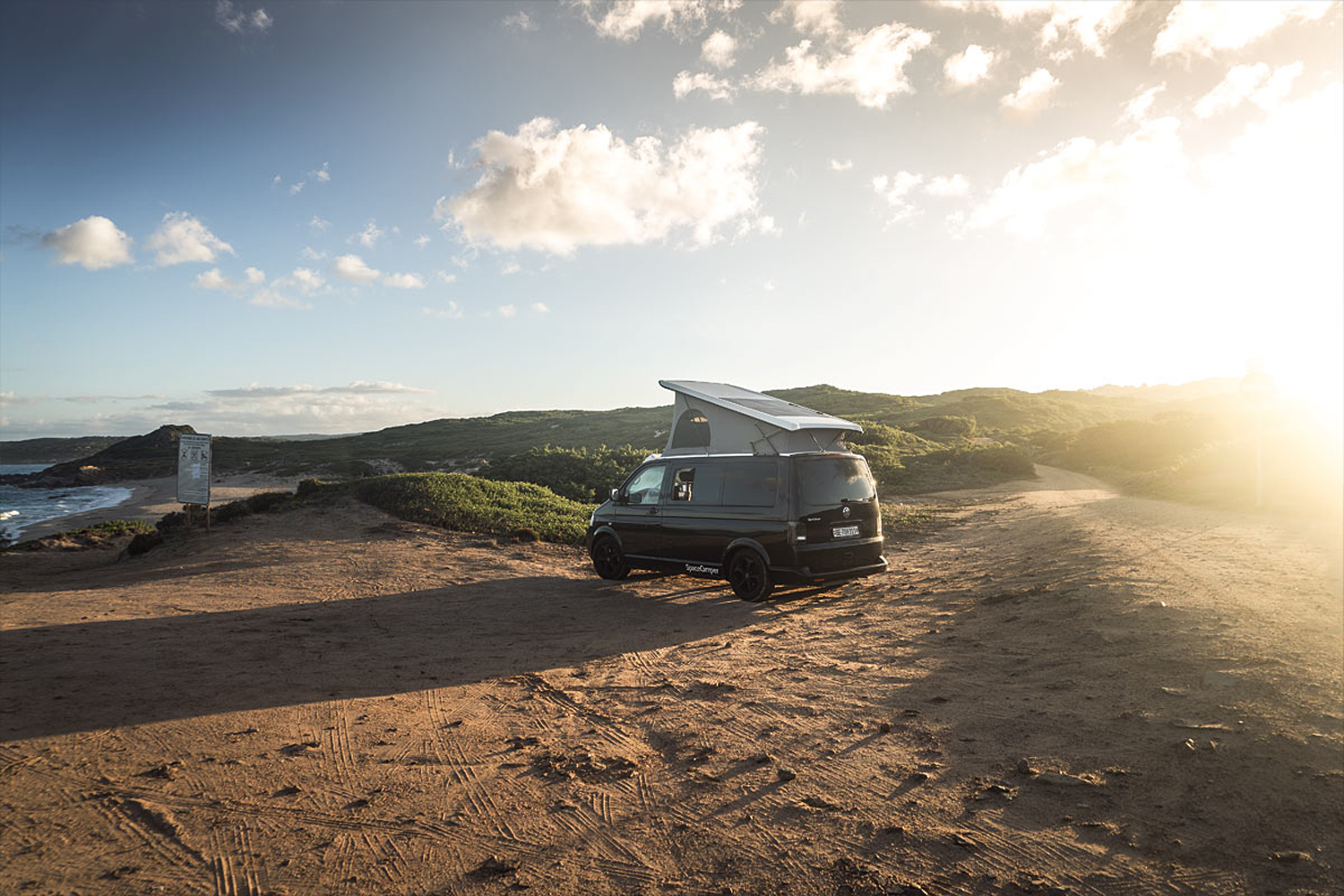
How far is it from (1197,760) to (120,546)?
21.6m

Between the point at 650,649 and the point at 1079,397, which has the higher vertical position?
the point at 1079,397

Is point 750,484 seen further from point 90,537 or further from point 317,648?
point 90,537

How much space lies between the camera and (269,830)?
3789 mm

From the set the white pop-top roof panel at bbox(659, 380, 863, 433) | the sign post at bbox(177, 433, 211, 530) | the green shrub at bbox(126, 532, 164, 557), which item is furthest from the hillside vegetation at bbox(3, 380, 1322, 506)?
the green shrub at bbox(126, 532, 164, 557)

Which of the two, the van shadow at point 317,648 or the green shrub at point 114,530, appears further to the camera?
the green shrub at point 114,530

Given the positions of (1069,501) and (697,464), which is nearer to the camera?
(697,464)

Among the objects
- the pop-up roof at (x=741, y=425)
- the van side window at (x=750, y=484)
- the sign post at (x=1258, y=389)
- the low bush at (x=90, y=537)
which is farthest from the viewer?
the low bush at (x=90, y=537)

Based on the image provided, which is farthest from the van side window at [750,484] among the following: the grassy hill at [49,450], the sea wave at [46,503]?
the grassy hill at [49,450]

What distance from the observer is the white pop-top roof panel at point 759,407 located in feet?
35.3

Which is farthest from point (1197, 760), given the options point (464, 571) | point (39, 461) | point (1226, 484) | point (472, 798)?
point (39, 461)

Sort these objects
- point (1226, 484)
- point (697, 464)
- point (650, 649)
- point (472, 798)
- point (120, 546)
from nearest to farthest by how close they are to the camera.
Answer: point (472, 798) < point (650, 649) < point (697, 464) < point (1226, 484) < point (120, 546)

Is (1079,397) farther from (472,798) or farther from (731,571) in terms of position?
(472,798)

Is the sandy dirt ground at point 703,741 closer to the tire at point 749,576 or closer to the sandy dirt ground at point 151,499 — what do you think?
the tire at point 749,576

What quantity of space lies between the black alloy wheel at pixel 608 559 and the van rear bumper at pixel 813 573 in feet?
9.94
